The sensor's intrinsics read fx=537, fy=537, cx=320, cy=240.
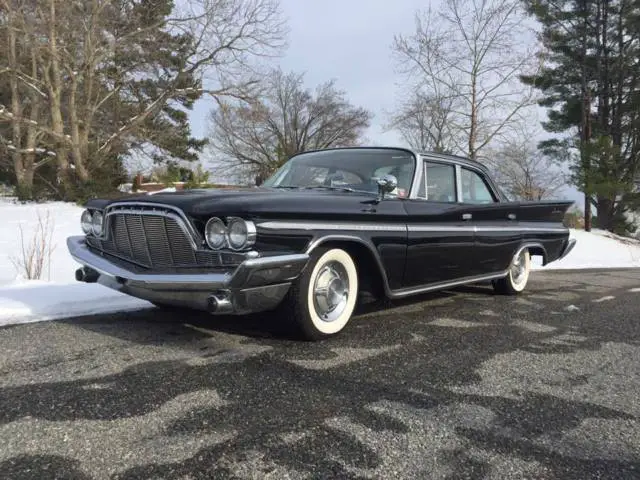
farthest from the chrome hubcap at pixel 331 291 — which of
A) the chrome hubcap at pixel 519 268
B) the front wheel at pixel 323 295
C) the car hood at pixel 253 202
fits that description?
the chrome hubcap at pixel 519 268

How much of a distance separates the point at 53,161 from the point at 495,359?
24259 mm

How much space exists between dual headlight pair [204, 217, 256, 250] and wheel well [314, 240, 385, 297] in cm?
77

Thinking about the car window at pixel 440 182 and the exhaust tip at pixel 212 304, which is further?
the car window at pixel 440 182

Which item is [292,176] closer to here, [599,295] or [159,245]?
[159,245]

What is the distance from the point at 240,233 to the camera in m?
3.14

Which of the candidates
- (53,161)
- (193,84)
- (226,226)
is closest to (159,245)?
→ (226,226)

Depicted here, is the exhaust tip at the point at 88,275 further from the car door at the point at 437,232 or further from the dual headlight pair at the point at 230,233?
the car door at the point at 437,232

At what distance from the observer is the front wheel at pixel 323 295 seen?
343 centimetres

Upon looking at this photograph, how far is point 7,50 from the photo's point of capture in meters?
17.1

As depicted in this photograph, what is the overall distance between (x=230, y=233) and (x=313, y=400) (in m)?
1.11

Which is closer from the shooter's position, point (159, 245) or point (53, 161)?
point (159, 245)

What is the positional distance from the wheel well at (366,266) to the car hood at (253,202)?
0.84 ft

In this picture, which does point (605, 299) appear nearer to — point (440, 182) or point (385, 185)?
point (440, 182)

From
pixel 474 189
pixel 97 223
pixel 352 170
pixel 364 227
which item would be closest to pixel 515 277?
pixel 474 189
